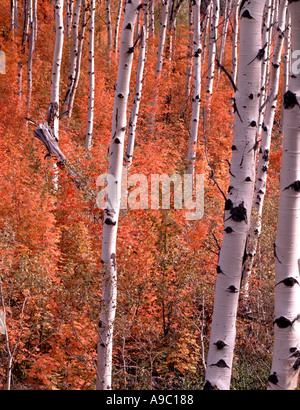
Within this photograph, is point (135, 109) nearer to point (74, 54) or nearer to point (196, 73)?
point (196, 73)

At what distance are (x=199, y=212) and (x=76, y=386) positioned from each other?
4453 millimetres

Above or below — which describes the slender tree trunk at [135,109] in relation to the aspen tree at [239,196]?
above

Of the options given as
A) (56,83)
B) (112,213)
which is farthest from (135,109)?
(112,213)

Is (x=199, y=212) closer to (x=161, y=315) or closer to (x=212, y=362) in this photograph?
(x=161, y=315)

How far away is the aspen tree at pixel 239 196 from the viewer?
3.04 meters

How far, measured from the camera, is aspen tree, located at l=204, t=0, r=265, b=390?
9.97 ft

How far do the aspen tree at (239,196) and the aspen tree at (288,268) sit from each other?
430mm

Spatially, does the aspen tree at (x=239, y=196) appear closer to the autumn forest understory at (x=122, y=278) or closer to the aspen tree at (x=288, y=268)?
the autumn forest understory at (x=122, y=278)

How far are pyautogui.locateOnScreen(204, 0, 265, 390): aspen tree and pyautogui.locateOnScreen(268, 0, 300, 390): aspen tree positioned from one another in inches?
16.9

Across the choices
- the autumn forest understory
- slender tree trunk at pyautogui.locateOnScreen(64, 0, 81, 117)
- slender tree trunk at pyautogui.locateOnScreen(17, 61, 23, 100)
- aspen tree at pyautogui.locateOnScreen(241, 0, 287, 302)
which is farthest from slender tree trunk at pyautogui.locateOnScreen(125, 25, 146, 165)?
slender tree trunk at pyautogui.locateOnScreen(17, 61, 23, 100)

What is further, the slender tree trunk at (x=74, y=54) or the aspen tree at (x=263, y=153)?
the slender tree trunk at (x=74, y=54)

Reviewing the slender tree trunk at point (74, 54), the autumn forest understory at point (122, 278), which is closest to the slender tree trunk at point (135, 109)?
the autumn forest understory at point (122, 278)

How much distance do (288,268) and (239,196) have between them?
0.66 metres

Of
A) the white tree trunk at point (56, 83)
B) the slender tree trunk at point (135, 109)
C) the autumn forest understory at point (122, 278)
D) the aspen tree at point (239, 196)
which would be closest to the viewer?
the aspen tree at point (239, 196)
